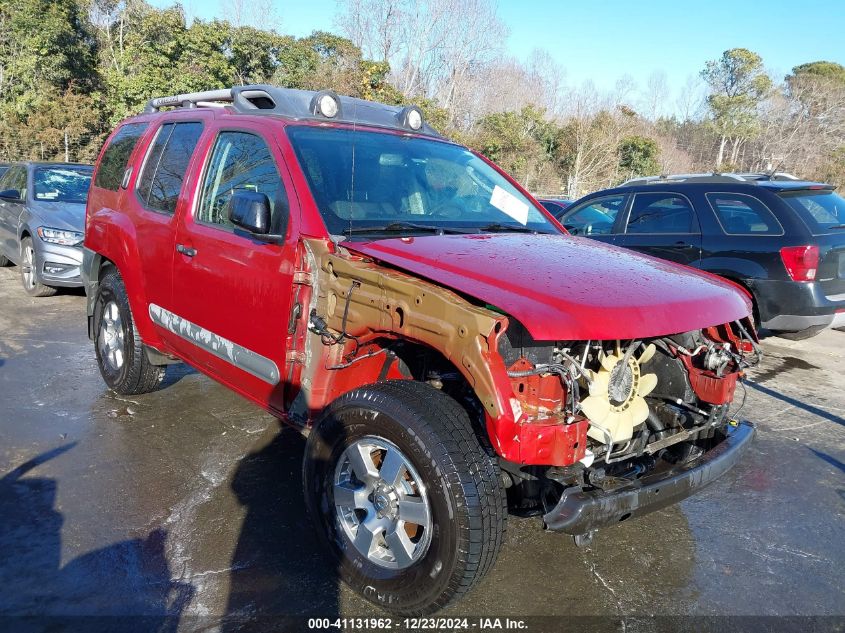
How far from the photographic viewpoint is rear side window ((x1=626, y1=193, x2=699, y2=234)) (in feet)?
23.2

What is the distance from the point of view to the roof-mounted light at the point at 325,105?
370 cm

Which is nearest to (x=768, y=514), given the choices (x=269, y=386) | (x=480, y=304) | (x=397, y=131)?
(x=480, y=304)

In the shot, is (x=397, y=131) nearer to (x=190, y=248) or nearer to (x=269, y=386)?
(x=190, y=248)

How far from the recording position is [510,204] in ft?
12.6

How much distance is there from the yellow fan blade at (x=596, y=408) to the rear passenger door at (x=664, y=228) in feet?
16.3

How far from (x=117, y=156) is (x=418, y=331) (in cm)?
362

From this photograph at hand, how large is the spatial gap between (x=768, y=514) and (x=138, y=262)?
13.6 feet

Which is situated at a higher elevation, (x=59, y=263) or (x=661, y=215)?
(x=661, y=215)

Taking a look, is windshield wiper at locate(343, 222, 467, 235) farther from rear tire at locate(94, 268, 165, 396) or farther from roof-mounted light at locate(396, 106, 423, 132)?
rear tire at locate(94, 268, 165, 396)

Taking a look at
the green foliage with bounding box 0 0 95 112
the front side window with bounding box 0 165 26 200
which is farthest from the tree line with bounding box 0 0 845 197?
the front side window with bounding box 0 165 26 200

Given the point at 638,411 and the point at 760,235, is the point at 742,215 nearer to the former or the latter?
the point at 760,235

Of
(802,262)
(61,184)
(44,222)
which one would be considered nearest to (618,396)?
(802,262)

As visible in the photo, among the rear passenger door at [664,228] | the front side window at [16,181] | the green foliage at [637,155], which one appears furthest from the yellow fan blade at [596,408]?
the green foliage at [637,155]

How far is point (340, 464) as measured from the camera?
270 cm
